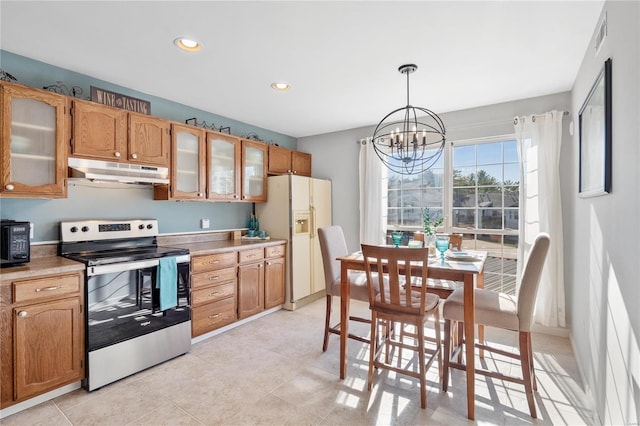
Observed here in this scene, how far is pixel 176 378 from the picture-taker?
8.00 feet

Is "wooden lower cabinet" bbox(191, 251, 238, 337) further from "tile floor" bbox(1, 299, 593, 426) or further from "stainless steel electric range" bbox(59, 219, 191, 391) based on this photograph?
"tile floor" bbox(1, 299, 593, 426)

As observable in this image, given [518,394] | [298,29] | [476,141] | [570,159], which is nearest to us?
[298,29]

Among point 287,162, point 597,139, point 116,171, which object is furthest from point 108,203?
point 597,139

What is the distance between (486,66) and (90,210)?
357 centimetres

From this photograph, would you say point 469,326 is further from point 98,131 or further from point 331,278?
point 98,131

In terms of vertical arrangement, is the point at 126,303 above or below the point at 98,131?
below

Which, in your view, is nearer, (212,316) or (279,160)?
(212,316)

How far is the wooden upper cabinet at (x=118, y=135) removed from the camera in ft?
8.21

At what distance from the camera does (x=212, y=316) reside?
3168 millimetres

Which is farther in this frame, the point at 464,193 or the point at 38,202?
the point at 464,193

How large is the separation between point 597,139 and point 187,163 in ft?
10.9

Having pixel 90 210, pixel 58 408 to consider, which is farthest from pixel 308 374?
pixel 90 210

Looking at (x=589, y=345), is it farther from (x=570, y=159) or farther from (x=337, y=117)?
(x=337, y=117)

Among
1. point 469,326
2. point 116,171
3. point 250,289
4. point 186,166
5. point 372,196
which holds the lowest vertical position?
point 250,289
